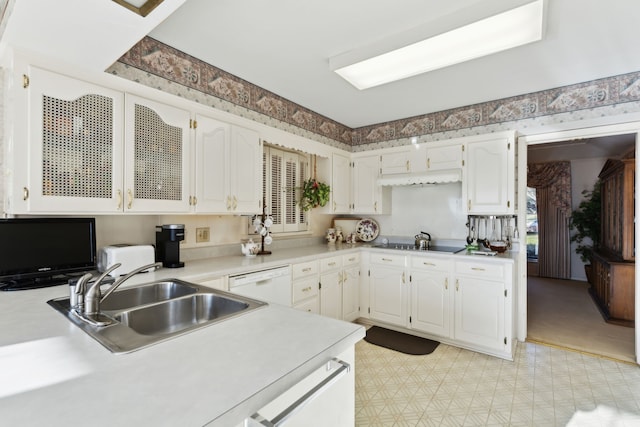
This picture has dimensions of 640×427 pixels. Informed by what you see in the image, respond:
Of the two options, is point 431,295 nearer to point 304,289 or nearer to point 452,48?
point 304,289

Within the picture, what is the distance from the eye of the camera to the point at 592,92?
9.30ft

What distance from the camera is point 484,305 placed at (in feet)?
9.47

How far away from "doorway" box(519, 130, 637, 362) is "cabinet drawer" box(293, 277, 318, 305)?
214cm

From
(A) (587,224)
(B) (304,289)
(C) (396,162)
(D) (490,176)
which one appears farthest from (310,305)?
(A) (587,224)

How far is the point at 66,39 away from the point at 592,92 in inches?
154

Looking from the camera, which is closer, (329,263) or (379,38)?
(379,38)

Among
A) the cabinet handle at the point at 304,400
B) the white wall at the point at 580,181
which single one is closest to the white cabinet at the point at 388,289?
the cabinet handle at the point at 304,400

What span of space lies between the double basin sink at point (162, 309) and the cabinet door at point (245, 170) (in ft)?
3.16

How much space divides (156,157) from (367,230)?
276 centimetres

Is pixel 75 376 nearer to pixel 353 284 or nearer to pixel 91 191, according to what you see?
pixel 91 191

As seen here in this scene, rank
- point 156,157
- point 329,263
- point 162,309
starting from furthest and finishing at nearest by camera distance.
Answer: point 329,263
point 156,157
point 162,309

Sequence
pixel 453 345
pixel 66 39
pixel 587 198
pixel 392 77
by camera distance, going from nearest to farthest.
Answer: pixel 66 39
pixel 392 77
pixel 453 345
pixel 587 198

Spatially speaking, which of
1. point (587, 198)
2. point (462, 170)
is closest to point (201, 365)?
point (462, 170)

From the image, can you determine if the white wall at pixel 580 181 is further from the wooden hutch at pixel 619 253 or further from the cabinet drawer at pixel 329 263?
the cabinet drawer at pixel 329 263
